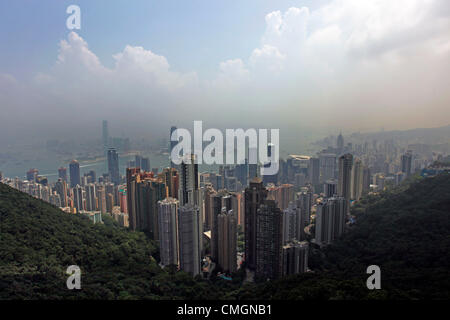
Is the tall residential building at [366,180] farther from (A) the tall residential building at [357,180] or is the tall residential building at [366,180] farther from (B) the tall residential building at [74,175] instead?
(B) the tall residential building at [74,175]

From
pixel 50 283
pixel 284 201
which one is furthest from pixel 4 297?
pixel 284 201

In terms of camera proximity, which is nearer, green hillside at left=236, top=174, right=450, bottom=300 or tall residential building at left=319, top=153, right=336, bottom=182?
green hillside at left=236, top=174, right=450, bottom=300

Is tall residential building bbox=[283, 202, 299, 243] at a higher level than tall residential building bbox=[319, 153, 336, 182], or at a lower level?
lower

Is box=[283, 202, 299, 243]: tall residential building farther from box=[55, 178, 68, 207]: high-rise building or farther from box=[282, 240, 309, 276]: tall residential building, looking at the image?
box=[55, 178, 68, 207]: high-rise building

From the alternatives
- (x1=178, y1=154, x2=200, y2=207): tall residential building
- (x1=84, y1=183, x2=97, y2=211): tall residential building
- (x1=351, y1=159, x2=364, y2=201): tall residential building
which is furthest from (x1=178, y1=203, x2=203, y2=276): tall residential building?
(x1=351, y1=159, x2=364, y2=201): tall residential building

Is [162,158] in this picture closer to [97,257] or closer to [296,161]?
[97,257]

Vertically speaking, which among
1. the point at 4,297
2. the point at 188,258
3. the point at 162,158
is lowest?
the point at 188,258
